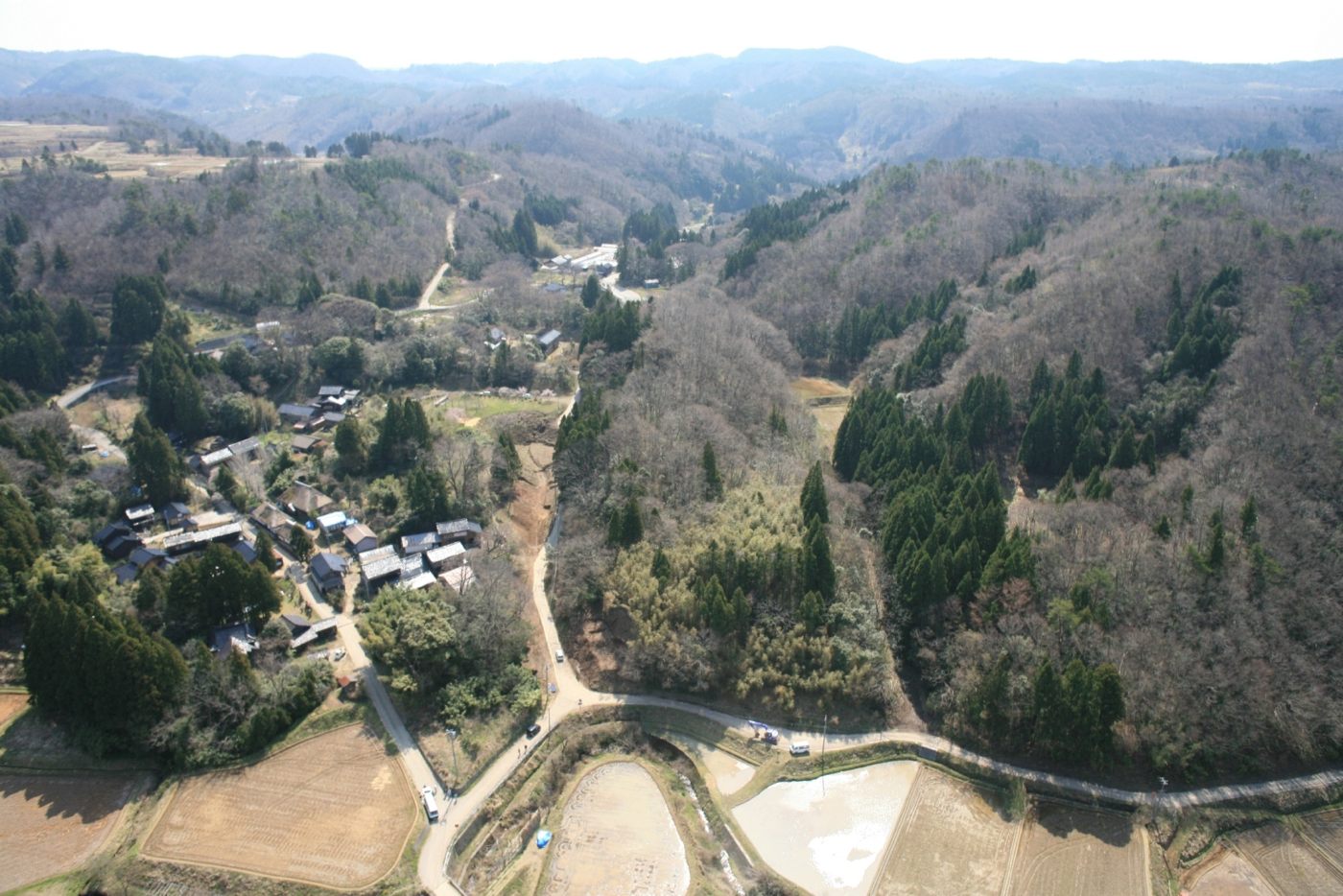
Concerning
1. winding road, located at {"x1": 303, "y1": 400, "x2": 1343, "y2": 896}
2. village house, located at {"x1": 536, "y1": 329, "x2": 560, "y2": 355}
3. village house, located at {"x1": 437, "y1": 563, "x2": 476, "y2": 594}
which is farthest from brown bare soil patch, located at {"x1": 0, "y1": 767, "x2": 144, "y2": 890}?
village house, located at {"x1": 536, "y1": 329, "x2": 560, "y2": 355}

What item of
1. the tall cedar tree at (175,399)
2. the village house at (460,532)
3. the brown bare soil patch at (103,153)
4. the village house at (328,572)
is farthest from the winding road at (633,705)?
the brown bare soil patch at (103,153)

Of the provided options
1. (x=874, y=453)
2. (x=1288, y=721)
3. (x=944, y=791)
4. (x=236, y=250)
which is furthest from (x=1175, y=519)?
(x=236, y=250)

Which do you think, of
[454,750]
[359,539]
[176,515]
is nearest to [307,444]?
[176,515]

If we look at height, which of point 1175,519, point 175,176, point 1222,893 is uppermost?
point 175,176

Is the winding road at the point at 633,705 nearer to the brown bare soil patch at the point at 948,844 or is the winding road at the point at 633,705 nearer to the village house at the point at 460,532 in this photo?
the brown bare soil patch at the point at 948,844

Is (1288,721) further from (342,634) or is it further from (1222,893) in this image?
(342,634)

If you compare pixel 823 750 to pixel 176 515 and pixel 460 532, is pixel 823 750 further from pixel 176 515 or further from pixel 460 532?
pixel 176 515
